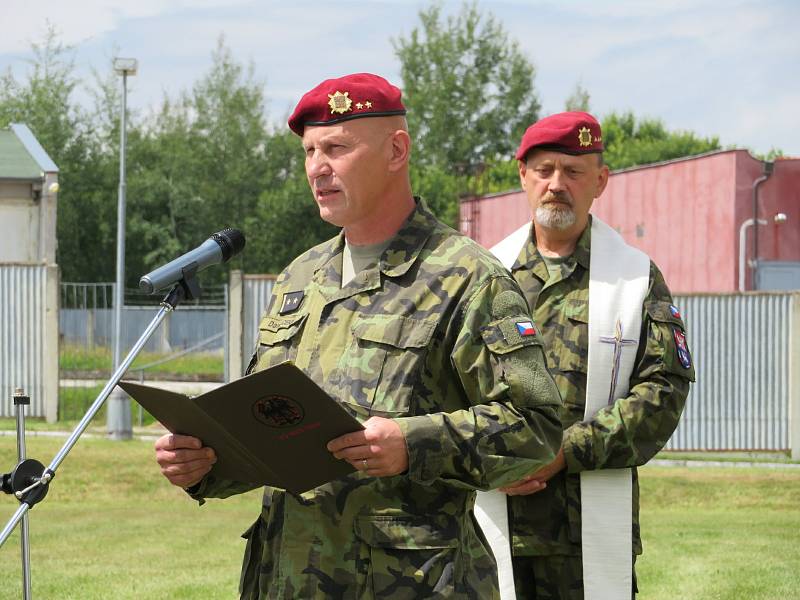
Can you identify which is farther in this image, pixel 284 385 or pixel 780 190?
pixel 780 190

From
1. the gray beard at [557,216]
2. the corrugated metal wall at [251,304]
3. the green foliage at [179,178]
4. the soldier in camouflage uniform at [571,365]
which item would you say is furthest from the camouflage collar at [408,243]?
the green foliage at [179,178]

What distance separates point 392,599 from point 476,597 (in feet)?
0.66

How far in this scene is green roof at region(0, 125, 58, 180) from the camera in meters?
23.5

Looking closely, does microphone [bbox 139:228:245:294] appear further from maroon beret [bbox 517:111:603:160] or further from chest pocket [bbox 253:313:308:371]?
maroon beret [bbox 517:111:603:160]

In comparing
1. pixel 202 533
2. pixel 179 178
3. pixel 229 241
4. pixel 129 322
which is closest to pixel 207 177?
pixel 179 178

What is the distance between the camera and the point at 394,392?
2.90m

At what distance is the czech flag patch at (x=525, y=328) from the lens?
9.43ft

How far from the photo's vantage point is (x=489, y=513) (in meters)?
4.12

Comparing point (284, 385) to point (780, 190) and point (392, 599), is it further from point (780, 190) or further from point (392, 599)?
point (780, 190)

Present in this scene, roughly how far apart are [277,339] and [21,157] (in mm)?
22616

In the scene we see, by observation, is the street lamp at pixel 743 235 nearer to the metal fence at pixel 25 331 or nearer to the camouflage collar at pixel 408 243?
the metal fence at pixel 25 331

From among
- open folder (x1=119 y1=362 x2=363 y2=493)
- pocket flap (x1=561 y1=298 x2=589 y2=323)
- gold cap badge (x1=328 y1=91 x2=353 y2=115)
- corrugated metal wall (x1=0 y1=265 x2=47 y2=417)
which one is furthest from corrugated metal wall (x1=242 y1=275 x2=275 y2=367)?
open folder (x1=119 y1=362 x2=363 y2=493)

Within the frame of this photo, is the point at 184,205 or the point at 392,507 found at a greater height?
the point at 184,205

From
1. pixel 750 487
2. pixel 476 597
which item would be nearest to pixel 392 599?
pixel 476 597
